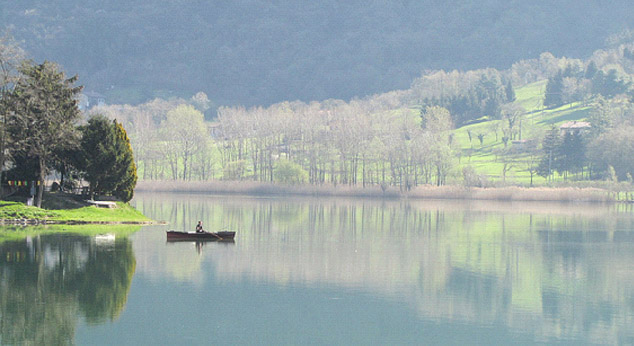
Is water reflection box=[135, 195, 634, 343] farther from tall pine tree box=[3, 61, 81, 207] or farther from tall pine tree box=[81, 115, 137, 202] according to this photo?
tall pine tree box=[3, 61, 81, 207]

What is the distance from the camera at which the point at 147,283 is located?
42.8 m

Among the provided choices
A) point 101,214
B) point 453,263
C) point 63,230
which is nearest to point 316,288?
point 453,263

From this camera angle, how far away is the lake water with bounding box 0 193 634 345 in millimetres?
33438

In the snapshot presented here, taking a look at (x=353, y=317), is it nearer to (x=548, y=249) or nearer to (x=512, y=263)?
(x=512, y=263)

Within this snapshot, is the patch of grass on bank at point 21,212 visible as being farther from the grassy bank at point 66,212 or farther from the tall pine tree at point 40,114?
the tall pine tree at point 40,114

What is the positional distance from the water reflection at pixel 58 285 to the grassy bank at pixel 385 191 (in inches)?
3722

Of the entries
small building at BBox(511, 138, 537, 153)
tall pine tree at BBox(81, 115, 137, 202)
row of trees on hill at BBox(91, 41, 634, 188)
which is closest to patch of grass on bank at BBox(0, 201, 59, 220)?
tall pine tree at BBox(81, 115, 137, 202)

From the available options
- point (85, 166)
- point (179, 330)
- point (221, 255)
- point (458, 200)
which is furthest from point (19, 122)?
point (458, 200)

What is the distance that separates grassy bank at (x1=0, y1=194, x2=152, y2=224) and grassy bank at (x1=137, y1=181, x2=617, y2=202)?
76.3 meters

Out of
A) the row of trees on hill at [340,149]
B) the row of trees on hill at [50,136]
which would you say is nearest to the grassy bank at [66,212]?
the row of trees on hill at [50,136]

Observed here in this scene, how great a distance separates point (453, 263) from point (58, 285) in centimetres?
2521

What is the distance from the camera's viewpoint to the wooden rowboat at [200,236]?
62.5 meters

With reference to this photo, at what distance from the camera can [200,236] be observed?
63.6 m

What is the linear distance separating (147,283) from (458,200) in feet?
351
